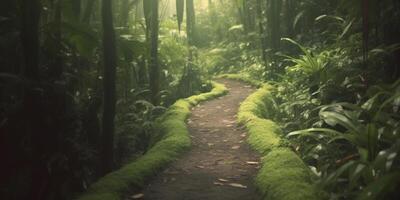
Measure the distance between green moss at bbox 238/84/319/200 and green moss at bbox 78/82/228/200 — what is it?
1147mm

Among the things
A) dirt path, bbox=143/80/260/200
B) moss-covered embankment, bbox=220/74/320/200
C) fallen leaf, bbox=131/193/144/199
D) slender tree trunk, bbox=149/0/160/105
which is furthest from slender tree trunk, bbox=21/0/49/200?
slender tree trunk, bbox=149/0/160/105

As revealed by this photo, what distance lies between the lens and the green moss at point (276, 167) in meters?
4.20

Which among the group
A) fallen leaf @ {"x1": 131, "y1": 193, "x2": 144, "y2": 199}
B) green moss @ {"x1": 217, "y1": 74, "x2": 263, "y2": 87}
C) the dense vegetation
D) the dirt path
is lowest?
the dirt path

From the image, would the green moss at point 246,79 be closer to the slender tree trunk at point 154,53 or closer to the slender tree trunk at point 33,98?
the slender tree trunk at point 154,53

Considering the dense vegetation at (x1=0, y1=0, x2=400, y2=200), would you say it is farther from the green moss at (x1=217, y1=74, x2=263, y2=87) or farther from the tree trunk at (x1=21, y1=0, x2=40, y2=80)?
the green moss at (x1=217, y1=74, x2=263, y2=87)

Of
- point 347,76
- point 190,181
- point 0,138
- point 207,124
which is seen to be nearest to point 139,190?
point 190,181

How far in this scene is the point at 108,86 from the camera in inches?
234

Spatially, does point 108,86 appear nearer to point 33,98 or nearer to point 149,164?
point 149,164

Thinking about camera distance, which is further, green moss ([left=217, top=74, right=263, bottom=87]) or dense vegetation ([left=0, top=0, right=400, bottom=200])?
green moss ([left=217, top=74, right=263, bottom=87])

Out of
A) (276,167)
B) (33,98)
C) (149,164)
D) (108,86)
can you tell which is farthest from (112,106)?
(276,167)

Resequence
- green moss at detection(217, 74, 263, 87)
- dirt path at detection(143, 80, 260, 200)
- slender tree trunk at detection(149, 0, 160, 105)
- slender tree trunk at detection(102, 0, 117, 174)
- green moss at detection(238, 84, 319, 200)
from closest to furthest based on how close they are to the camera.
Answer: green moss at detection(238, 84, 319, 200)
dirt path at detection(143, 80, 260, 200)
slender tree trunk at detection(102, 0, 117, 174)
slender tree trunk at detection(149, 0, 160, 105)
green moss at detection(217, 74, 263, 87)

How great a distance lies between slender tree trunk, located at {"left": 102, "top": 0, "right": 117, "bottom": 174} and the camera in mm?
5848

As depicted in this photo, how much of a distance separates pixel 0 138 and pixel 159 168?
→ 1939mm

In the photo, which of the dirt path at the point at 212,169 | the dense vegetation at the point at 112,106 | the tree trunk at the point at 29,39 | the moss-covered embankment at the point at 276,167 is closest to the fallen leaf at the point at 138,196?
the dirt path at the point at 212,169
